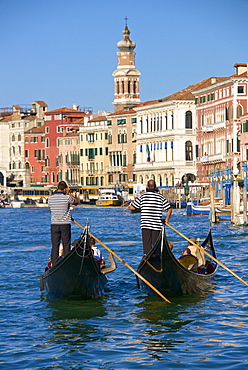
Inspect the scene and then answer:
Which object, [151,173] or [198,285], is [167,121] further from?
[198,285]

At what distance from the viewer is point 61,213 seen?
10.2 meters

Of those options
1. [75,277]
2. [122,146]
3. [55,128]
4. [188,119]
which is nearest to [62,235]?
[75,277]

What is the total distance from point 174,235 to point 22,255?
7077mm

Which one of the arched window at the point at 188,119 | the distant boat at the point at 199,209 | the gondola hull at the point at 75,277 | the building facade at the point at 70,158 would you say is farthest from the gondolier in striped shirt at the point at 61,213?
the building facade at the point at 70,158

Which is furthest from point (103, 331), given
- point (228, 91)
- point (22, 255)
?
point (228, 91)

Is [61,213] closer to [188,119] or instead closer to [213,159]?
[213,159]

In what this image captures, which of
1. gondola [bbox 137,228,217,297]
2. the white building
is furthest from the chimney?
gondola [bbox 137,228,217,297]

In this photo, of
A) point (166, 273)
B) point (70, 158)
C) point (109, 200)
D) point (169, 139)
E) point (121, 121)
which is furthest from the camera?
point (70, 158)

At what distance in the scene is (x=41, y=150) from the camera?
272 feet

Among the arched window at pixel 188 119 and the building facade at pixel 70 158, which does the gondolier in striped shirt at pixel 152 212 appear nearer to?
the arched window at pixel 188 119

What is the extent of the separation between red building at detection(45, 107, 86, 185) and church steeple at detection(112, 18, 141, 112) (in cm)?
733

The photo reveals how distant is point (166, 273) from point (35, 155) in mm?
73937

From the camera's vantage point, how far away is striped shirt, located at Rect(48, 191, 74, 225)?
33.2 ft

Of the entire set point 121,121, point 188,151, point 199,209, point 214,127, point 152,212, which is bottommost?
point 199,209
